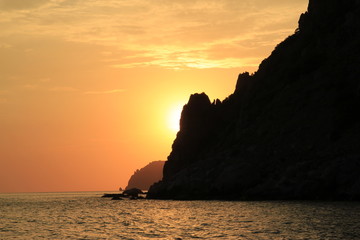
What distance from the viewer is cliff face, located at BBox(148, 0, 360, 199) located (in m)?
113

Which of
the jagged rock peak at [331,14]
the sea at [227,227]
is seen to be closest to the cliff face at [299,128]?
the jagged rock peak at [331,14]

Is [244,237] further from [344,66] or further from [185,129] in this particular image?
[185,129]

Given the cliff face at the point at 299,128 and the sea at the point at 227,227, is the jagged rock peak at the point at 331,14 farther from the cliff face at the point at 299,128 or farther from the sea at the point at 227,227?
the sea at the point at 227,227

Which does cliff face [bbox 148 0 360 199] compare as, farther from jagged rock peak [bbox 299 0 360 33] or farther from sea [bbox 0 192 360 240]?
sea [bbox 0 192 360 240]

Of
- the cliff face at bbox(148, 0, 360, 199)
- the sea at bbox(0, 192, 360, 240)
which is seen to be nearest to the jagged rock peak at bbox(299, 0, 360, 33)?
the cliff face at bbox(148, 0, 360, 199)

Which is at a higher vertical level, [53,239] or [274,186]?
[274,186]

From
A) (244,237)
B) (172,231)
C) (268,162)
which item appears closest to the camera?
(244,237)

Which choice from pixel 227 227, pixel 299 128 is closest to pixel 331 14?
pixel 299 128

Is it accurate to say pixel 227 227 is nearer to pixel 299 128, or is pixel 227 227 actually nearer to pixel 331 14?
pixel 299 128

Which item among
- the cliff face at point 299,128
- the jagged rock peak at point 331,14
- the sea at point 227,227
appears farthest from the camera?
the jagged rock peak at point 331,14

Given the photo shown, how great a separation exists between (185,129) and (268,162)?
70.6 metres

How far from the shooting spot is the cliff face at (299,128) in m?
113

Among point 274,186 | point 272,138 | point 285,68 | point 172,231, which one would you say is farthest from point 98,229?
point 285,68

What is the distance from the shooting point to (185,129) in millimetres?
194125
